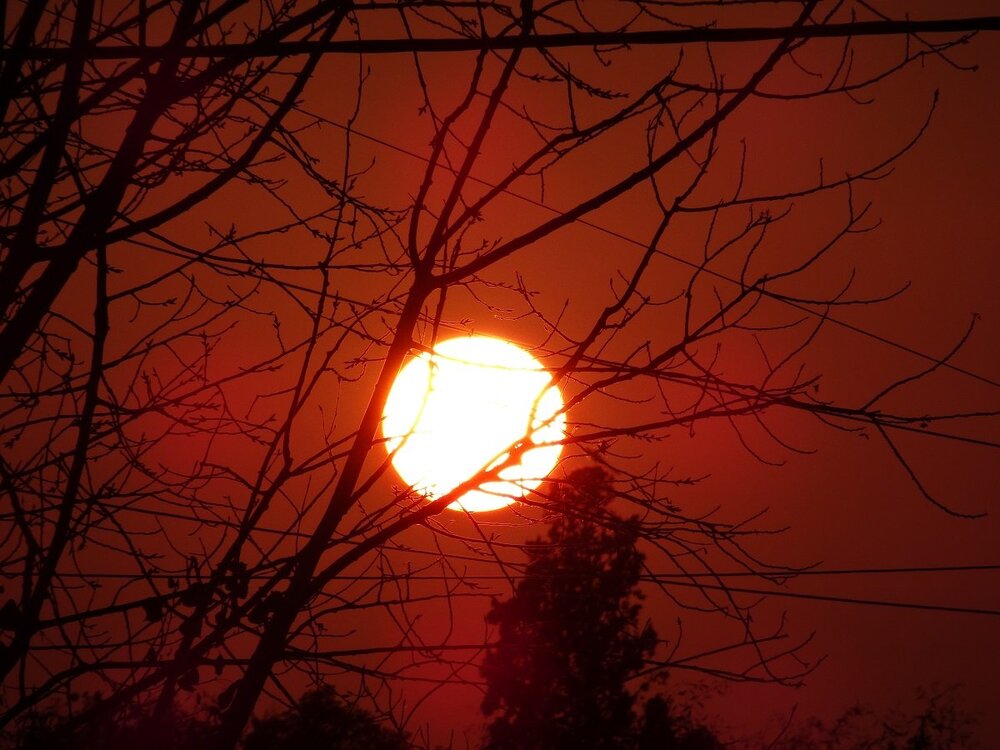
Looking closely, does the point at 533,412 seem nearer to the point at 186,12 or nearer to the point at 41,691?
the point at 186,12

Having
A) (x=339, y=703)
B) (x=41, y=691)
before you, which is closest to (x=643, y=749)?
(x=339, y=703)

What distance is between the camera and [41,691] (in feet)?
10.5

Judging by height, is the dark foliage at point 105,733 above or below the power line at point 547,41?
below

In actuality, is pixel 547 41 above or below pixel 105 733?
above

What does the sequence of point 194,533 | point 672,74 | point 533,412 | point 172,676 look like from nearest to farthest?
point 533,412, point 672,74, point 172,676, point 194,533

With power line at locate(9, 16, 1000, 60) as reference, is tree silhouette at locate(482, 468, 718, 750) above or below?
below

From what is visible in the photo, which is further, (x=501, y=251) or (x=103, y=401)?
(x=103, y=401)

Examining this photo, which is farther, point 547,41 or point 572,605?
point 572,605

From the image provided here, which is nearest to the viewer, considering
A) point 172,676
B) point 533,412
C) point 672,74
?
point 533,412

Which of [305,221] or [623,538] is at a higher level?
[305,221]

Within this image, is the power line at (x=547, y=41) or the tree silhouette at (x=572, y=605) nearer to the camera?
the power line at (x=547, y=41)

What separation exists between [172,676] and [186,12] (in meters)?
2.19

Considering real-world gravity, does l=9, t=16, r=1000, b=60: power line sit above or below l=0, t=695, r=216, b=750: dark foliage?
above

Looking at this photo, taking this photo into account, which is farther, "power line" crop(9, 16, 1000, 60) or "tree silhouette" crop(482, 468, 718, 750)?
"tree silhouette" crop(482, 468, 718, 750)
